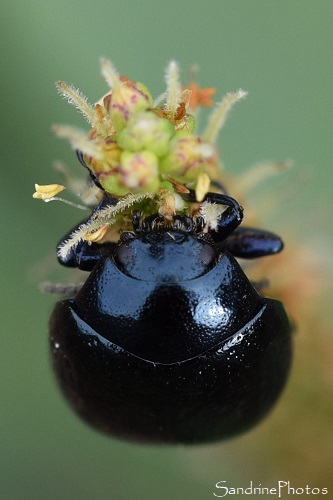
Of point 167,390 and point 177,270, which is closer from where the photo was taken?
point 177,270

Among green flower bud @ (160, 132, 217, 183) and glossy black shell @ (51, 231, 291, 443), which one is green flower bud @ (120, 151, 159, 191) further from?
glossy black shell @ (51, 231, 291, 443)

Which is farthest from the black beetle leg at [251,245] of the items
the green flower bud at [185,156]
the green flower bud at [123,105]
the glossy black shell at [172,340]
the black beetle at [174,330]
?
the green flower bud at [123,105]

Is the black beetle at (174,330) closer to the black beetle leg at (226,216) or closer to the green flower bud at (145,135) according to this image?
the black beetle leg at (226,216)

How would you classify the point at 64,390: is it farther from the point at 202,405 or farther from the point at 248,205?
the point at 248,205

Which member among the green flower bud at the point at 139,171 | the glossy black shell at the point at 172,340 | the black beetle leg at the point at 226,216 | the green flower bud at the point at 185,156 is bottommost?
the glossy black shell at the point at 172,340

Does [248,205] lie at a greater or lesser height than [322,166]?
lesser

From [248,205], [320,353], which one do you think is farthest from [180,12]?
[320,353]

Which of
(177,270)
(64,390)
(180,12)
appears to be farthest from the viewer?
(180,12)
